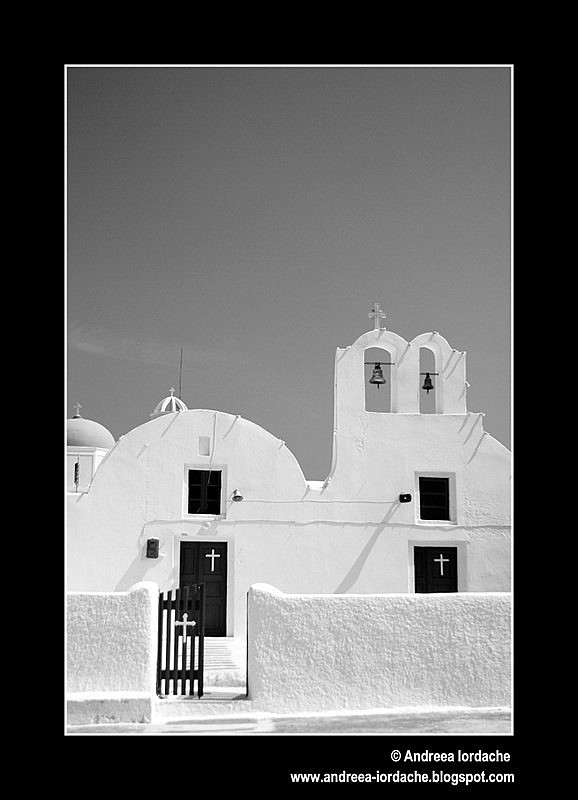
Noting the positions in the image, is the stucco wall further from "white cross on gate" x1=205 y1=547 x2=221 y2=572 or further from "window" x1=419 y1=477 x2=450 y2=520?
"window" x1=419 y1=477 x2=450 y2=520

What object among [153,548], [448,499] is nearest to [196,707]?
[153,548]

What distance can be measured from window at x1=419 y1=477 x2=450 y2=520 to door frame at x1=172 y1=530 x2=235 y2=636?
3.72 m

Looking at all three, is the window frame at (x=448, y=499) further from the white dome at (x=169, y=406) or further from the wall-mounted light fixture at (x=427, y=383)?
the white dome at (x=169, y=406)

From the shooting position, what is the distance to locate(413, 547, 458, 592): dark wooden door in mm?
15836

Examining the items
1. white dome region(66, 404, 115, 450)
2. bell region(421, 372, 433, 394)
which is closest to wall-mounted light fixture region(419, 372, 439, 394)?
bell region(421, 372, 433, 394)

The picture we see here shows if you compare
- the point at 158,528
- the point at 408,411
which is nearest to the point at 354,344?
the point at 408,411

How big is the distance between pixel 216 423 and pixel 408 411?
147 inches

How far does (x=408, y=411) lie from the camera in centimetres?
1644

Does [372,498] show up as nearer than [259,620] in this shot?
No

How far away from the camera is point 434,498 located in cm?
1627

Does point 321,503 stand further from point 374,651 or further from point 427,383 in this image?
point 374,651

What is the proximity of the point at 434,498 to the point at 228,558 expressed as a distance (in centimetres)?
412
